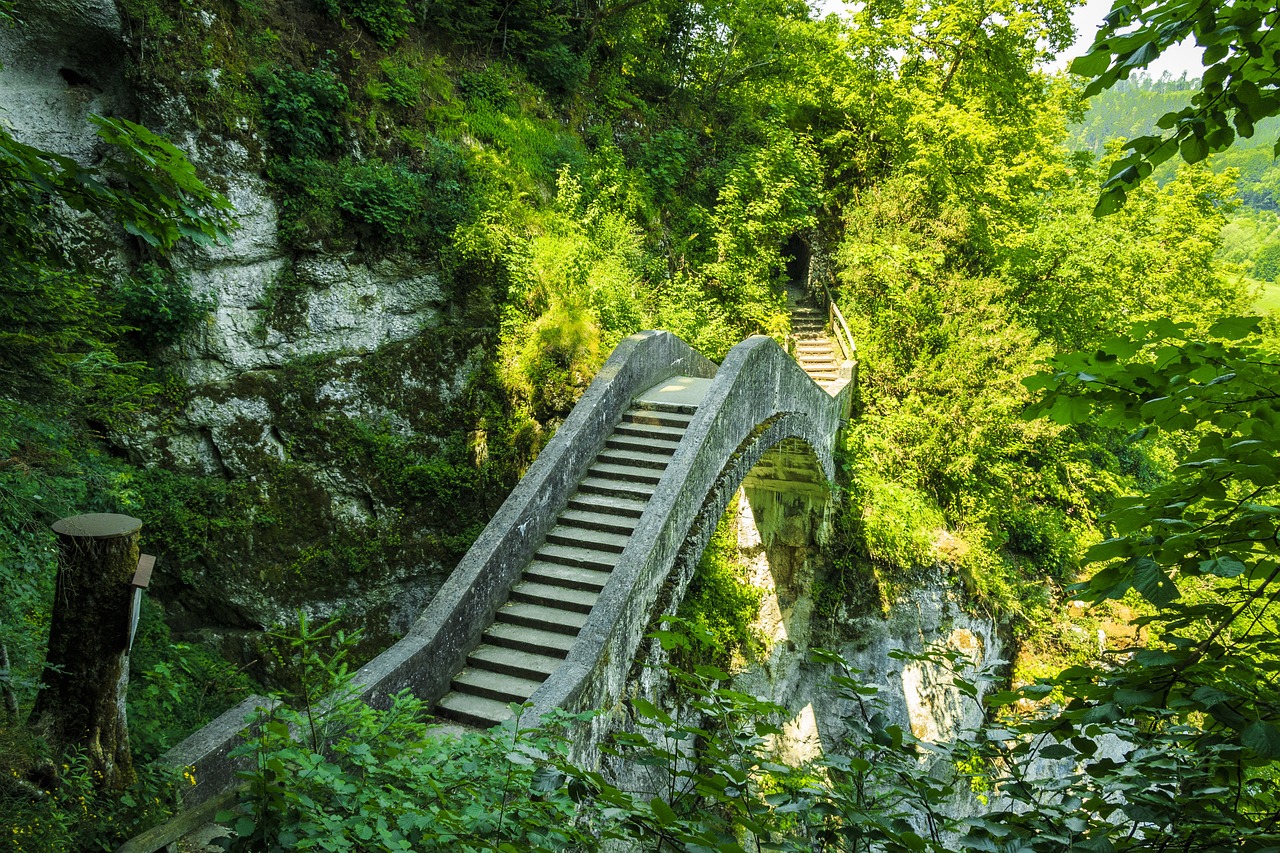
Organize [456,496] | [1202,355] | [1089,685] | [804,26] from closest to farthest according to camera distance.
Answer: [1089,685] < [1202,355] < [456,496] < [804,26]

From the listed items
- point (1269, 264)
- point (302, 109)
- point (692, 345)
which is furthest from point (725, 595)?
point (1269, 264)

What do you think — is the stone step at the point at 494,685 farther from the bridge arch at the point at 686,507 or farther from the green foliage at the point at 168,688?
the green foliage at the point at 168,688

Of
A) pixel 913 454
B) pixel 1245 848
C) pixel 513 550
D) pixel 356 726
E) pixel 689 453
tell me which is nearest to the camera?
pixel 1245 848

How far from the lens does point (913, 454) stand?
14180 mm

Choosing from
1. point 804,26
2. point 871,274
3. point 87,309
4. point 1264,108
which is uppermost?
point 804,26

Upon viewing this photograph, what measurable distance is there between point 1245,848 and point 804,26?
19.1 m

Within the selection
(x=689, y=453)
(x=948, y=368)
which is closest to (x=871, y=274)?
(x=948, y=368)

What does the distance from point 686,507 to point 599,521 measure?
33.8 inches

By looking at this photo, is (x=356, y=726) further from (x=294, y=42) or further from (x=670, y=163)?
(x=670, y=163)

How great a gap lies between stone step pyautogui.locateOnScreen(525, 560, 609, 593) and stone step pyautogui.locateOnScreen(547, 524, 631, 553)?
27 centimetres

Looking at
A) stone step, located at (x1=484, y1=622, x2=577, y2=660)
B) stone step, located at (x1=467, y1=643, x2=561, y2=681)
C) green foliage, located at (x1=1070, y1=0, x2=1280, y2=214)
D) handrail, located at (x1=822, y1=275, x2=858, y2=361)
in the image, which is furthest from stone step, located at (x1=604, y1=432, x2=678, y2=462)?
handrail, located at (x1=822, y1=275, x2=858, y2=361)

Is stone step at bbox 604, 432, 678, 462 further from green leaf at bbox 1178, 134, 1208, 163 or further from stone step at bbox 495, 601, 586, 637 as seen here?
green leaf at bbox 1178, 134, 1208, 163

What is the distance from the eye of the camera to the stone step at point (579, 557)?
698 centimetres

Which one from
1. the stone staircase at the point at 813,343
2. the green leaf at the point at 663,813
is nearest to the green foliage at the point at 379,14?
the stone staircase at the point at 813,343
